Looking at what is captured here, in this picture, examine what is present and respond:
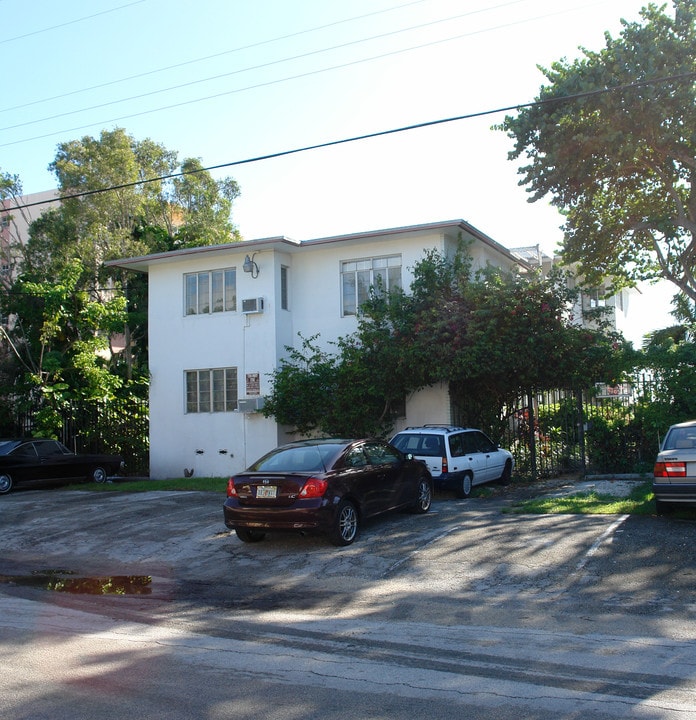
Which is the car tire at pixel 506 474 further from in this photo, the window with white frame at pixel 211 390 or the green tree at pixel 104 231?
the green tree at pixel 104 231

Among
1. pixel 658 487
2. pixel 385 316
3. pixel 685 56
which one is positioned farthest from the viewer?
pixel 385 316

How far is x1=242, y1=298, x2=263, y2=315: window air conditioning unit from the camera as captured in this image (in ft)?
67.2

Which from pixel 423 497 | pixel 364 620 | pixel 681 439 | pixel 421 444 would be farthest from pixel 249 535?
pixel 681 439

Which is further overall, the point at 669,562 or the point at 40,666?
the point at 669,562

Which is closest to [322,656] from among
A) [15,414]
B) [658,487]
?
[658,487]

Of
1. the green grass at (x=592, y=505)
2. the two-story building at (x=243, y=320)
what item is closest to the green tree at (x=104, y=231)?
the two-story building at (x=243, y=320)

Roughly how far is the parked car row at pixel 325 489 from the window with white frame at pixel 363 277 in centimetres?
770

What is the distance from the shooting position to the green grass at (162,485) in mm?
18875

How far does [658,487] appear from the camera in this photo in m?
10.9

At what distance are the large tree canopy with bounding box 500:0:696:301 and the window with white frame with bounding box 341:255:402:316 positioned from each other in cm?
407

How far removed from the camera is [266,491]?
10.6 m

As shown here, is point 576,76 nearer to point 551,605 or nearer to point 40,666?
point 551,605

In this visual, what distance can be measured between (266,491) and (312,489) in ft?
2.27

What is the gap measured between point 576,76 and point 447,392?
7878 millimetres
